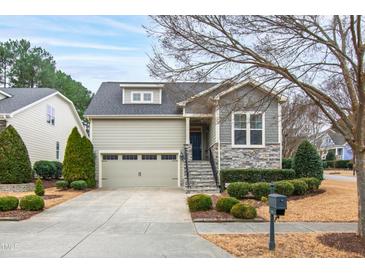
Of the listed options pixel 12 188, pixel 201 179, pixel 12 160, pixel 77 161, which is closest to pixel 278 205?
pixel 201 179

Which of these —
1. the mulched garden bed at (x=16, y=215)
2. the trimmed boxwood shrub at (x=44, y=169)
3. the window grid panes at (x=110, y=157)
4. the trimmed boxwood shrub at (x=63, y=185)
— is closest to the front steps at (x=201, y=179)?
the window grid panes at (x=110, y=157)

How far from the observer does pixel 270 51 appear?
7520 millimetres

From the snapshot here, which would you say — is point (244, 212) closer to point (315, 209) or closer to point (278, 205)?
point (315, 209)

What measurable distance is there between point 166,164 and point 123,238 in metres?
12.1

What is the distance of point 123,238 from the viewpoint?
297 inches

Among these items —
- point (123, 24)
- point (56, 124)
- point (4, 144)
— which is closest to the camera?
point (123, 24)

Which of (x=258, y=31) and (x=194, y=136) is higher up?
(x=258, y=31)

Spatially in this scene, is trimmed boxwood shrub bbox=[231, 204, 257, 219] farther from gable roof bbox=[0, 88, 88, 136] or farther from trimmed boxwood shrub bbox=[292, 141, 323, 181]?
gable roof bbox=[0, 88, 88, 136]

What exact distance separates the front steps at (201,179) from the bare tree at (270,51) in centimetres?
895

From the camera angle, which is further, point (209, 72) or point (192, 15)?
point (209, 72)

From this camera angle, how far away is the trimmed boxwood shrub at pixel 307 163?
15.5 m

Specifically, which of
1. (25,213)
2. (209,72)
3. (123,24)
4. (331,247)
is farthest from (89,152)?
(331,247)

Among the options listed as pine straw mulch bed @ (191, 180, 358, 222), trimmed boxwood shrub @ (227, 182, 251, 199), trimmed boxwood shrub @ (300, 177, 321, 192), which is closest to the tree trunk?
pine straw mulch bed @ (191, 180, 358, 222)

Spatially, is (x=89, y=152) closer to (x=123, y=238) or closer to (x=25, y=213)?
(x=25, y=213)
